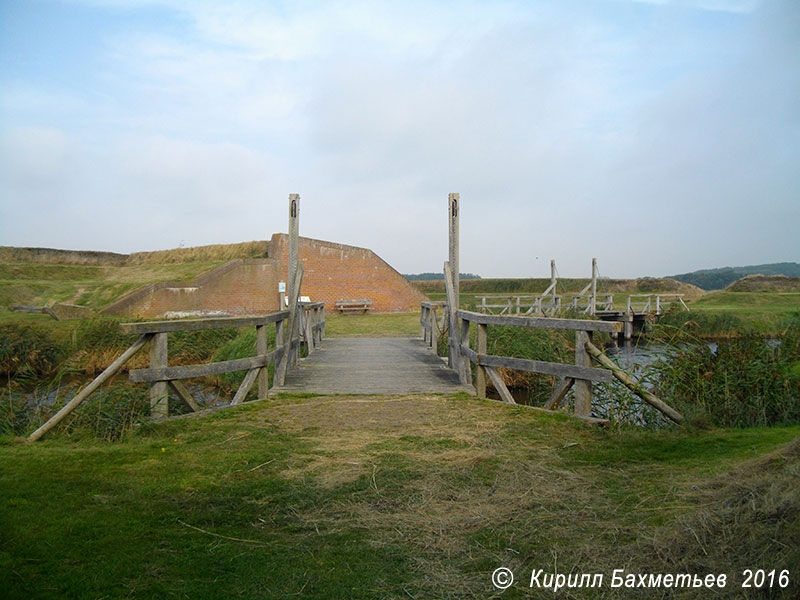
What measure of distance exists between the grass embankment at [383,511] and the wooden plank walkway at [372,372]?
8.24 feet

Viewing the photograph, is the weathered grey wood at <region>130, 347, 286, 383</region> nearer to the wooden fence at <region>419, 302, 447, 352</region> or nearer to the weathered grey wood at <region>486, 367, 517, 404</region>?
the weathered grey wood at <region>486, 367, 517, 404</region>

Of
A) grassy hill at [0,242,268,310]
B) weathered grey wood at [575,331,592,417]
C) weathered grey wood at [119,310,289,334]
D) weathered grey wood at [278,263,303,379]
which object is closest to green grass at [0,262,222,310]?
grassy hill at [0,242,268,310]

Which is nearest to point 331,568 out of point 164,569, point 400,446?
point 164,569

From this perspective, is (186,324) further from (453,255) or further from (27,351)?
(27,351)

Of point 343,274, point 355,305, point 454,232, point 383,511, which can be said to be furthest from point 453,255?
point 343,274

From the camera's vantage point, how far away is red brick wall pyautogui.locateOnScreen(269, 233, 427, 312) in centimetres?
3597

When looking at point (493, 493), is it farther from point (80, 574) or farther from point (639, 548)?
point (80, 574)

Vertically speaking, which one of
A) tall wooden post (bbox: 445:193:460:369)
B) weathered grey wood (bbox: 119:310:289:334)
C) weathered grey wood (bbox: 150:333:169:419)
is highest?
tall wooden post (bbox: 445:193:460:369)

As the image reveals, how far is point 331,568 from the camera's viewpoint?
283cm

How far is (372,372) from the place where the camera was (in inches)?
387

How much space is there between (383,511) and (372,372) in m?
6.22

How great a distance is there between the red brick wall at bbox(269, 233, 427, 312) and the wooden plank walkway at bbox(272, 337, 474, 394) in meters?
22.4

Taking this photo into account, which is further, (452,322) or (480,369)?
(452,322)

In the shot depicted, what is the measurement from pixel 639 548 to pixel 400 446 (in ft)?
8.72
